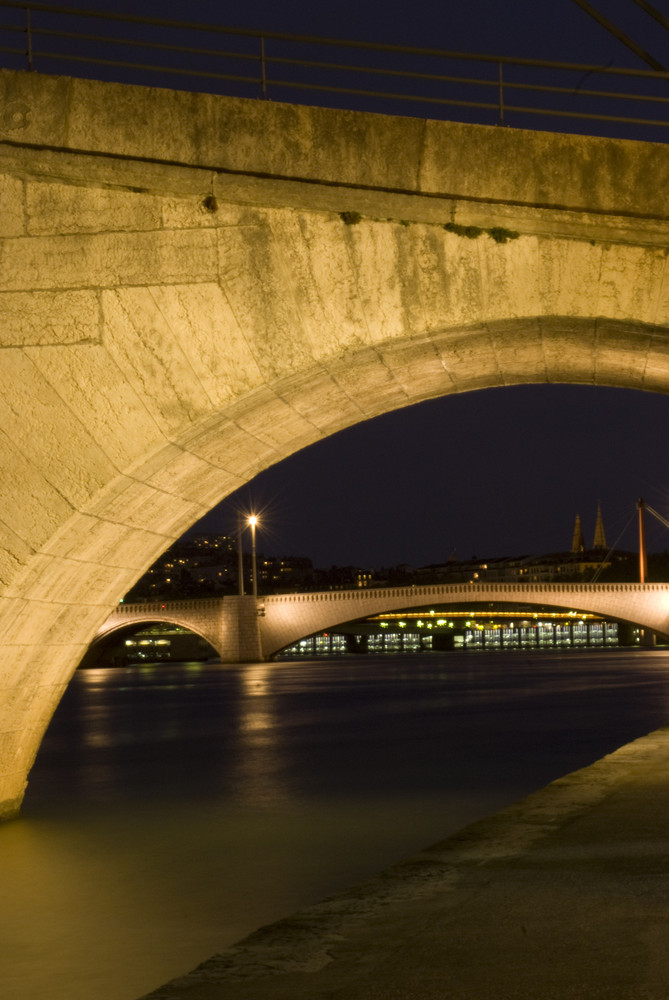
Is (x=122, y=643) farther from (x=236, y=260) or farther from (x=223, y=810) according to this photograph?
(x=236, y=260)

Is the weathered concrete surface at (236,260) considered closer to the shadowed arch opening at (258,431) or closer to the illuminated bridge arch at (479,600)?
the shadowed arch opening at (258,431)

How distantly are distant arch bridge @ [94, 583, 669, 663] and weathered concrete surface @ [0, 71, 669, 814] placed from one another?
186 ft

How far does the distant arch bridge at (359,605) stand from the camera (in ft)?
208

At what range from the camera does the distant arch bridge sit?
63.5 meters

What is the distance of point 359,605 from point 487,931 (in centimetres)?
5922

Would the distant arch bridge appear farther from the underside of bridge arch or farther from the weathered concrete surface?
the weathered concrete surface

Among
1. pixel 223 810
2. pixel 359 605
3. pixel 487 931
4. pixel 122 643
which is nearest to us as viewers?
pixel 487 931

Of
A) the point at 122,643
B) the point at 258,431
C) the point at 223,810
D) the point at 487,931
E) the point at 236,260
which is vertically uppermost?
the point at 236,260

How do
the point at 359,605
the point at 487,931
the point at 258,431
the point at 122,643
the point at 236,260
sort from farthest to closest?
the point at 122,643 → the point at 359,605 → the point at 258,431 → the point at 236,260 → the point at 487,931

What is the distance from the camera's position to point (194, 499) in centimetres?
816

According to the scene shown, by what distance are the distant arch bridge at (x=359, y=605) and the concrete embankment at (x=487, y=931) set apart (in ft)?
188

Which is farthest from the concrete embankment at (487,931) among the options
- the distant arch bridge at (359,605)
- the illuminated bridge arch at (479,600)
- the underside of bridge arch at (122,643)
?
the distant arch bridge at (359,605)

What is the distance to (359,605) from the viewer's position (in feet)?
208

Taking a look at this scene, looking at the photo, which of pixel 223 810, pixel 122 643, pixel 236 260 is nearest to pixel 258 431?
pixel 236 260
